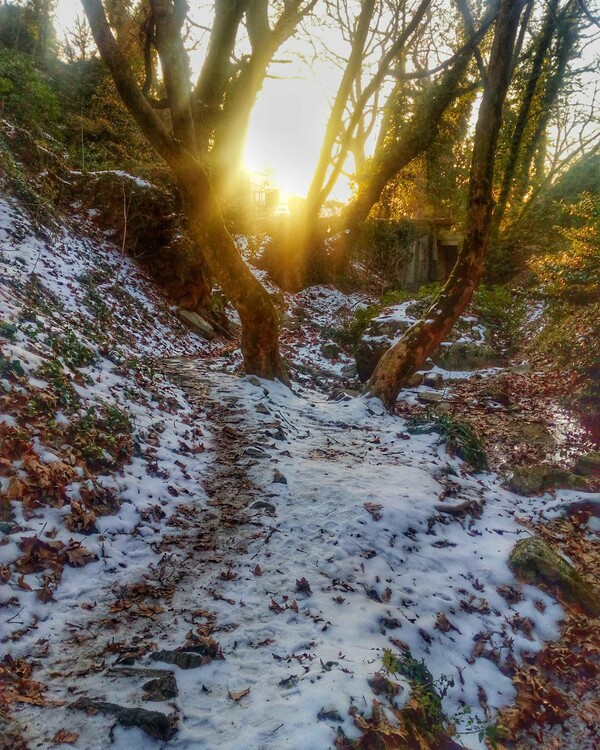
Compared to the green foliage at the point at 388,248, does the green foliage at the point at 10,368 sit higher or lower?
lower

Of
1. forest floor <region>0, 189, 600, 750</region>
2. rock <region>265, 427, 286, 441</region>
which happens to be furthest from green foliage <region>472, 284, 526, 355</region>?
rock <region>265, 427, 286, 441</region>

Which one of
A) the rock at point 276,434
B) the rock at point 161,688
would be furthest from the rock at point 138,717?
the rock at point 276,434

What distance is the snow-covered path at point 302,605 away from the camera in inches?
95.8

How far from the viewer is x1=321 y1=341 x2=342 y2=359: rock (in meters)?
13.1

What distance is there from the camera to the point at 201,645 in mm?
2820

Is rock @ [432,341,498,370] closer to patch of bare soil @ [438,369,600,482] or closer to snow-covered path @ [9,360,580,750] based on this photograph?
patch of bare soil @ [438,369,600,482]

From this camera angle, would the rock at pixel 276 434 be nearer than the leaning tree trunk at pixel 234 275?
Yes

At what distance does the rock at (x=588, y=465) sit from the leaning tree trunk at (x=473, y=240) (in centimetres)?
301

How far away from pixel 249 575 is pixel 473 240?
665 centimetres

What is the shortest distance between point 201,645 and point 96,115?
59.5 ft

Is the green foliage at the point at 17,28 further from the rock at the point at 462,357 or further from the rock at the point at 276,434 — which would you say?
the rock at the point at 276,434

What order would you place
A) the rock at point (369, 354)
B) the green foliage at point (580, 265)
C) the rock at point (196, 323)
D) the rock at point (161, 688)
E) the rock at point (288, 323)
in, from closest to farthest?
the rock at point (161, 688) < the green foliage at point (580, 265) < the rock at point (369, 354) < the rock at point (196, 323) < the rock at point (288, 323)

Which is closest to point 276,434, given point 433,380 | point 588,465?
point 588,465

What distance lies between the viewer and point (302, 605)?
3.37m
